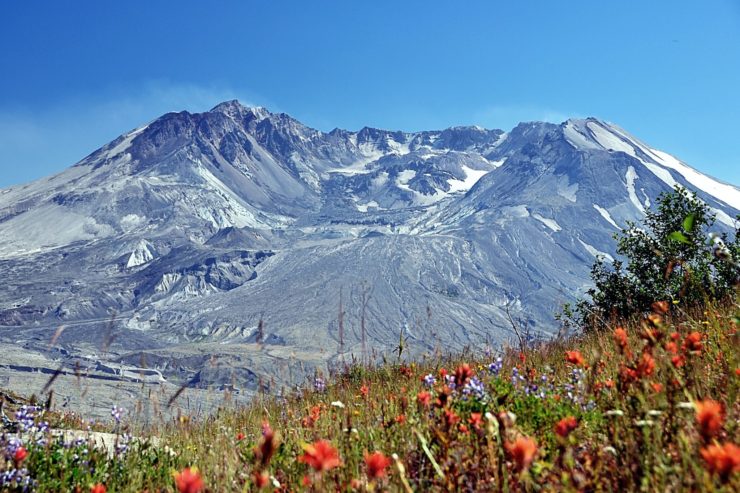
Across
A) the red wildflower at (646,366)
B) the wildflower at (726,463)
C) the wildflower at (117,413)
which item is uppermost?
the red wildflower at (646,366)

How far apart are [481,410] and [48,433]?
9.71 feet

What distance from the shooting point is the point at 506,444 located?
6.51 ft

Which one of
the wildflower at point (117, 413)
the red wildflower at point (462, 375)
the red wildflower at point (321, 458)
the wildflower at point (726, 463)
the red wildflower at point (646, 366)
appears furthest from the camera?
the wildflower at point (117, 413)

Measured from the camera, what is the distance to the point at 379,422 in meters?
3.73

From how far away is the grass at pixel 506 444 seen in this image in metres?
1.88

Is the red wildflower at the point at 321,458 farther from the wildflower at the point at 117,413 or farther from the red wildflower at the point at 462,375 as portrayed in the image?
the wildflower at the point at 117,413

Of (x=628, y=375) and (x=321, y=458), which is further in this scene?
(x=628, y=375)

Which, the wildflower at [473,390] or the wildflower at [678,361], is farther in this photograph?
the wildflower at [473,390]

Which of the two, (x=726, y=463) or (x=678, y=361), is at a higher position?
(x=678, y=361)

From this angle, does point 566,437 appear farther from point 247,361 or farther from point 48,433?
point 247,361

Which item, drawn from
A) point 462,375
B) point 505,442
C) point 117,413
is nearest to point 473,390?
point 462,375

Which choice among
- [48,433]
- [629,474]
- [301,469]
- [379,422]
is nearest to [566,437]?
[629,474]

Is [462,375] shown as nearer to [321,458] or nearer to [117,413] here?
[321,458]

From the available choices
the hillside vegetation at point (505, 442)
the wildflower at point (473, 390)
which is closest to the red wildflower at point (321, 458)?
the hillside vegetation at point (505, 442)
